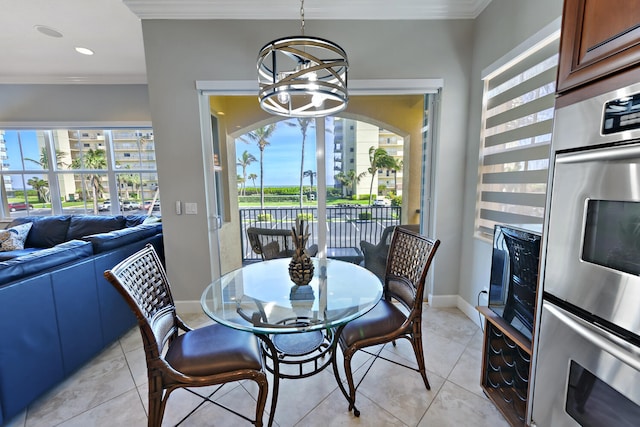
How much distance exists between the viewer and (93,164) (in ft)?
14.8

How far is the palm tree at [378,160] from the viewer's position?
3.01 metres

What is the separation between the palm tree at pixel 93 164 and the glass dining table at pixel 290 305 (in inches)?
162

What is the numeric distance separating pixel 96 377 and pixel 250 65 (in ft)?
9.49

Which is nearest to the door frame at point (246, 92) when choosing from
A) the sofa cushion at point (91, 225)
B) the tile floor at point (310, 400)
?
the tile floor at point (310, 400)

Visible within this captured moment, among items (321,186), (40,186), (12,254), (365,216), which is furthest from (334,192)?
(40,186)

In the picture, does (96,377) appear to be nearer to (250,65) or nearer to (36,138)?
(250,65)

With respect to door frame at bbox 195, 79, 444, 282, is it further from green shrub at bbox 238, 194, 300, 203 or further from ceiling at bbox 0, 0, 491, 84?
ceiling at bbox 0, 0, 491, 84

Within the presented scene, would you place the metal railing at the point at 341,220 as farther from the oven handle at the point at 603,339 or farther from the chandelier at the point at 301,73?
the oven handle at the point at 603,339

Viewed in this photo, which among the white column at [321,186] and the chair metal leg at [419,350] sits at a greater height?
the white column at [321,186]

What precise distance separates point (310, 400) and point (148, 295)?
119cm

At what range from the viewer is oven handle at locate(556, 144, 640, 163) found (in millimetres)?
735

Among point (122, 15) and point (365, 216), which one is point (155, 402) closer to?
point (365, 216)

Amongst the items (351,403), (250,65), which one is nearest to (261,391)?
(351,403)

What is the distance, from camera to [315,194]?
292 cm
